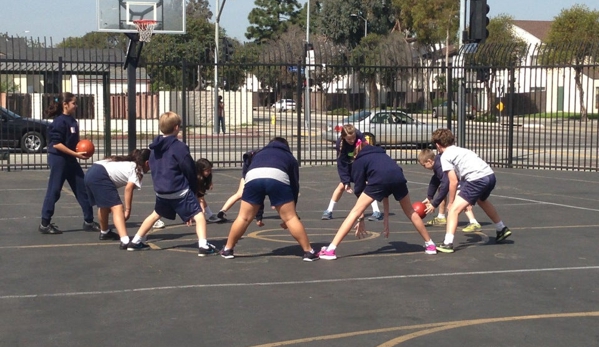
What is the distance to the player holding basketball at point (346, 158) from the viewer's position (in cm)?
1081

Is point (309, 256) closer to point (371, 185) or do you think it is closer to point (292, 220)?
point (292, 220)

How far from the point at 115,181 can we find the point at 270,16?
76.9m

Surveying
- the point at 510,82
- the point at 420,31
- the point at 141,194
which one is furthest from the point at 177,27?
the point at 420,31

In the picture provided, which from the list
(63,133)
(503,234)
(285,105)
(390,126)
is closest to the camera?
(503,234)

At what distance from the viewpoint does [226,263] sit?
9117 mm

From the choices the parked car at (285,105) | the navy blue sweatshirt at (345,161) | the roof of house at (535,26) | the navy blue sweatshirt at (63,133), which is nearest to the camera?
the navy blue sweatshirt at (63,133)

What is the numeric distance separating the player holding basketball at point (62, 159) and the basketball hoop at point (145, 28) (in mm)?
6002

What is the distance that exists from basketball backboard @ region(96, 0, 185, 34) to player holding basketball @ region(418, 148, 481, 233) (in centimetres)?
795

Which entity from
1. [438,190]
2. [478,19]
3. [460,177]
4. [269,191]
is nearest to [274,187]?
[269,191]

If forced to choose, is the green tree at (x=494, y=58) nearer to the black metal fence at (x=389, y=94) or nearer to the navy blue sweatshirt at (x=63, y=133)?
the black metal fence at (x=389, y=94)

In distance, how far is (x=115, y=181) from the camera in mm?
10008

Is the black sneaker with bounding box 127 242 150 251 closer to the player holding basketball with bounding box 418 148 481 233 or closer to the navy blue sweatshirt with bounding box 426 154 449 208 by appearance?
the player holding basketball with bounding box 418 148 481 233

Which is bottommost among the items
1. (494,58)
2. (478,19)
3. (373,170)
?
(373,170)

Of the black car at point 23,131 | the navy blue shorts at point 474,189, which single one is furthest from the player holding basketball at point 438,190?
the black car at point 23,131
